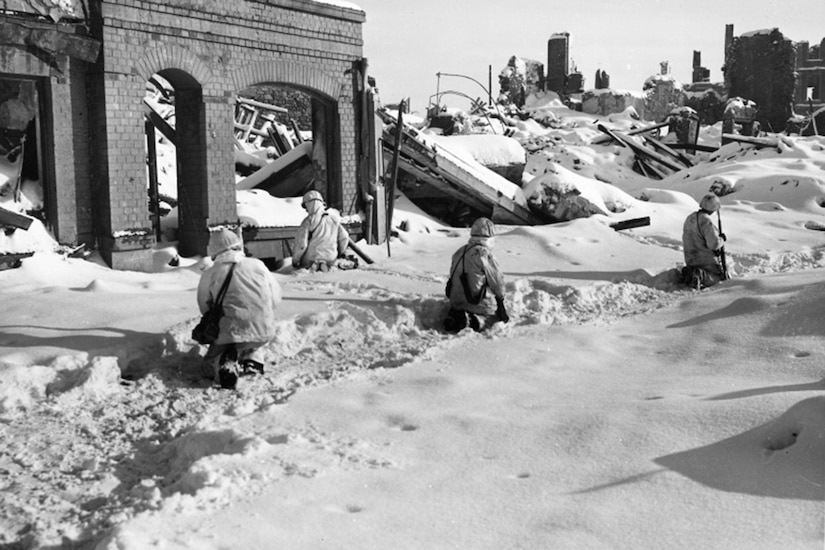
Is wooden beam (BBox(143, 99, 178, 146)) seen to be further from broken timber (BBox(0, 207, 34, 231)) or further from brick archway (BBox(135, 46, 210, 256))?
broken timber (BBox(0, 207, 34, 231))

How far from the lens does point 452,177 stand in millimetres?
16703

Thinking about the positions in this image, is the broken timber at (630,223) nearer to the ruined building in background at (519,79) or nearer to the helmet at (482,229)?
the helmet at (482,229)

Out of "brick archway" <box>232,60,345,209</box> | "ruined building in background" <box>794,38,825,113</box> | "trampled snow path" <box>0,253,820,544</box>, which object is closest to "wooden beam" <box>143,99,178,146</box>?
"brick archway" <box>232,60,345,209</box>

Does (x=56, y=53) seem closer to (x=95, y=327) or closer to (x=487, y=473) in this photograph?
(x=95, y=327)

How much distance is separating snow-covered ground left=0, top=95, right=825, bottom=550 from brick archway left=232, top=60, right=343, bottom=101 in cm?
335

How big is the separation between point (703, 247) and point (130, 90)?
7.60 m

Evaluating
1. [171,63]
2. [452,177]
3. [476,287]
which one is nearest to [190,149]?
[171,63]

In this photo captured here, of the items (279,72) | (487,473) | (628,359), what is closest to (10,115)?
(279,72)

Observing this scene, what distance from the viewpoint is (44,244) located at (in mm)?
11195

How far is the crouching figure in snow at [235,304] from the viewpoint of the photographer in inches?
289

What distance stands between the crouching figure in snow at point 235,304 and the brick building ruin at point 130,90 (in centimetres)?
479

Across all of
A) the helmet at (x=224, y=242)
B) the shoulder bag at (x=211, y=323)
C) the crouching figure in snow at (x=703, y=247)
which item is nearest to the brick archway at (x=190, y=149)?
the helmet at (x=224, y=242)

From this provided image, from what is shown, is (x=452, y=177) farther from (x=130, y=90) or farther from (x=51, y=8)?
(x=51, y=8)

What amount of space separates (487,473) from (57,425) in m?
3.37
